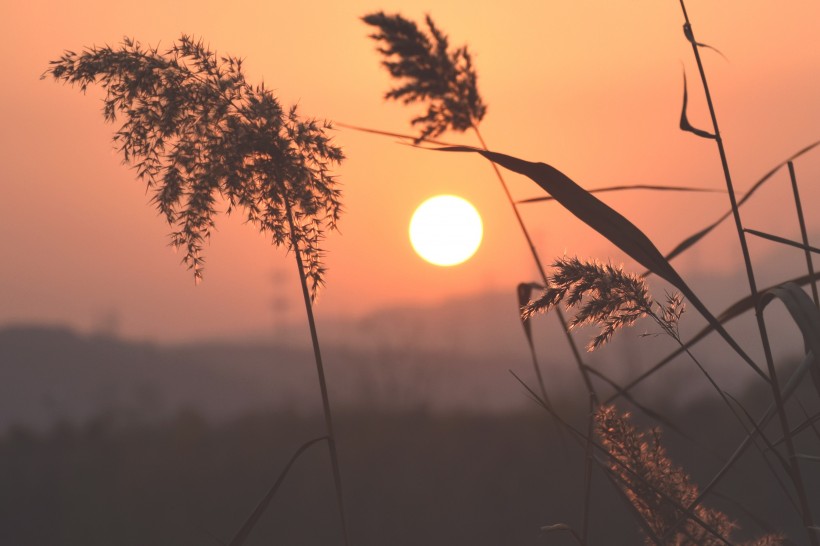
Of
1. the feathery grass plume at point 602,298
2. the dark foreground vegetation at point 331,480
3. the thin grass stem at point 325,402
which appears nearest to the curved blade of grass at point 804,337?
the feathery grass plume at point 602,298

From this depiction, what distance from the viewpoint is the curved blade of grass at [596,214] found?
4.33 feet

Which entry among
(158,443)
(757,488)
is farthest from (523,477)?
(158,443)

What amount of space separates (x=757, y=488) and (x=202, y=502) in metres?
3.50

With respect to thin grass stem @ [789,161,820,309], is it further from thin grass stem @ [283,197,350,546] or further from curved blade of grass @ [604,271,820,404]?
thin grass stem @ [283,197,350,546]

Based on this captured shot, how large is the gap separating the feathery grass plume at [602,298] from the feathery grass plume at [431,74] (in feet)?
1.30

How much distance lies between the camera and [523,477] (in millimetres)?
5371

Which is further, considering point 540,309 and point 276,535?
point 276,535

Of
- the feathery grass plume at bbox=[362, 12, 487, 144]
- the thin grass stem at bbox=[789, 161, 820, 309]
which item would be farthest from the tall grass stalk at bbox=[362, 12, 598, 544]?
the thin grass stem at bbox=[789, 161, 820, 309]

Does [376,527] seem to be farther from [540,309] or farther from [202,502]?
[540,309]

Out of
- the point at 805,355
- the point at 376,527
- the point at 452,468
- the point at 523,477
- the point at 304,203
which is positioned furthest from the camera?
the point at 452,468

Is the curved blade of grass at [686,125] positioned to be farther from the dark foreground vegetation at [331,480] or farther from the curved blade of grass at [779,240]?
the dark foreground vegetation at [331,480]

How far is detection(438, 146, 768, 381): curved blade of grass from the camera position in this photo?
4.33ft

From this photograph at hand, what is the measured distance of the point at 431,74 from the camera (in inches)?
58.6

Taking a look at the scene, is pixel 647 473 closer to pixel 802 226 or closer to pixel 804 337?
pixel 804 337
